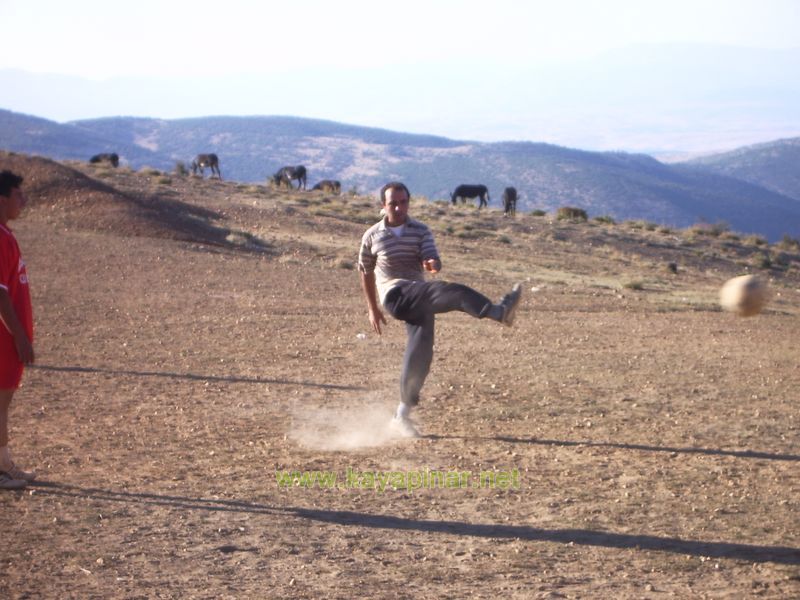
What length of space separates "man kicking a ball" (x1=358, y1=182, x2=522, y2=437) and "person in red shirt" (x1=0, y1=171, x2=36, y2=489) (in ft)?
7.58

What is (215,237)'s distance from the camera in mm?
23797

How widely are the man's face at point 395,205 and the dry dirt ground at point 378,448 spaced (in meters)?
1.65

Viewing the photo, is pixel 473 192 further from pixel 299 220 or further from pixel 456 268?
pixel 456 268

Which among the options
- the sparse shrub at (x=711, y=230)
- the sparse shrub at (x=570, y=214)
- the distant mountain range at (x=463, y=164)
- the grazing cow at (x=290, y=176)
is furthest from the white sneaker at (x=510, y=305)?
the distant mountain range at (x=463, y=164)

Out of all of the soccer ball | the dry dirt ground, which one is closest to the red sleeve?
the dry dirt ground

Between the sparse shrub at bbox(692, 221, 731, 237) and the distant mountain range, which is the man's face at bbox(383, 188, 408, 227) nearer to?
the sparse shrub at bbox(692, 221, 731, 237)

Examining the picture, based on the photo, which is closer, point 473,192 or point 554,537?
point 554,537

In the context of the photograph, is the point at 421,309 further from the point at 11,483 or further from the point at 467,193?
the point at 467,193

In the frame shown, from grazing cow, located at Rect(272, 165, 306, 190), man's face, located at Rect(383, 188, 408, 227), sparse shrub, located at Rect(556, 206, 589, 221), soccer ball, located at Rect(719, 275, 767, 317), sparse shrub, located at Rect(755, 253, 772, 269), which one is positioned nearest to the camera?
man's face, located at Rect(383, 188, 408, 227)

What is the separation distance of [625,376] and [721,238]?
95.2ft

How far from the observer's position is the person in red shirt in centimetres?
605

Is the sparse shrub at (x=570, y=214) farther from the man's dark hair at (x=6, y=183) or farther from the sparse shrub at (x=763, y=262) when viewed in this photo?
the man's dark hair at (x=6, y=183)

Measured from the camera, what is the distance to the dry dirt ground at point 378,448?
521cm

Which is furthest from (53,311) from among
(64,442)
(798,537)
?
(798,537)
